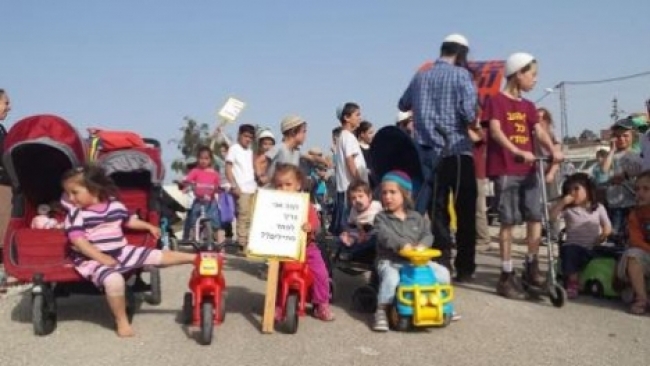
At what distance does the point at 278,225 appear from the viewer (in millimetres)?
5207

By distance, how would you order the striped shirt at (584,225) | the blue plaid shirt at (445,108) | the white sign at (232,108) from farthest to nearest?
the white sign at (232,108) < the striped shirt at (584,225) < the blue plaid shirt at (445,108)

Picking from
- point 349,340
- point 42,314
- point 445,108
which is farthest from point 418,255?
point 42,314

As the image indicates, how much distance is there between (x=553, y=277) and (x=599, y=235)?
111cm

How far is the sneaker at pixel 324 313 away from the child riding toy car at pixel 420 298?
517 millimetres

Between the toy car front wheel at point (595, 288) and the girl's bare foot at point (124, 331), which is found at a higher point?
the toy car front wheel at point (595, 288)

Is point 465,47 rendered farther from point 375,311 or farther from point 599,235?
point 375,311

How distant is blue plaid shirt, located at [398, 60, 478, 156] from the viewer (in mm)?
6312

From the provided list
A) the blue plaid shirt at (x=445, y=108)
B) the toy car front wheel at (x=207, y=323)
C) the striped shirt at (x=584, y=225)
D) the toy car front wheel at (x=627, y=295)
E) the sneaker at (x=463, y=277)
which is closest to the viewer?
the toy car front wheel at (x=207, y=323)

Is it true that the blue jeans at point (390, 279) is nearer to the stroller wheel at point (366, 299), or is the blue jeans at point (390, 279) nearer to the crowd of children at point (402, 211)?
the crowd of children at point (402, 211)

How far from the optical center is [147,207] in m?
6.18

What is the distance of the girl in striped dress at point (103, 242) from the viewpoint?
194 inches

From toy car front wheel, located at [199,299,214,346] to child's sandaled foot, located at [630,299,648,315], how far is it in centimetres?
336

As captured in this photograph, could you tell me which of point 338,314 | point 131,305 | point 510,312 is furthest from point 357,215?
point 131,305

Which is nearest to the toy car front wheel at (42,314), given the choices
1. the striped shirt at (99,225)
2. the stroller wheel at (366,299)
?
the striped shirt at (99,225)
